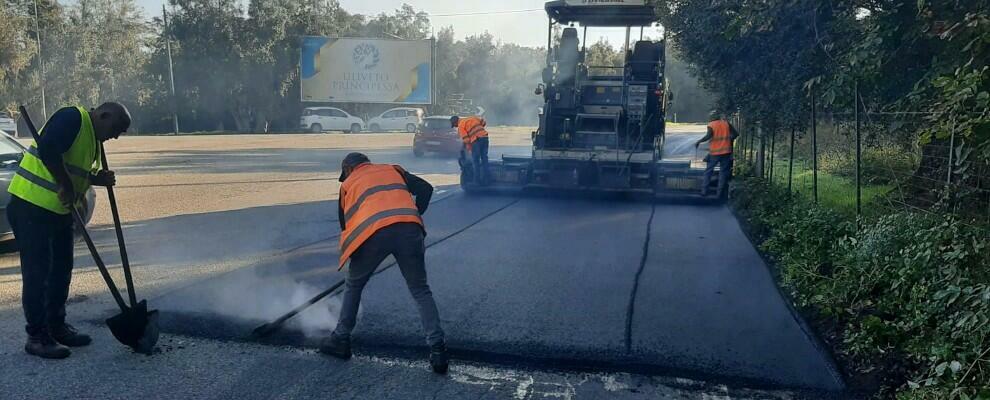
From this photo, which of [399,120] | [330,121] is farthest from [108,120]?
[330,121]

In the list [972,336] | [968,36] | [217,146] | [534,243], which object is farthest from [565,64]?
[217,146]

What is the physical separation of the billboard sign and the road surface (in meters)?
34.9

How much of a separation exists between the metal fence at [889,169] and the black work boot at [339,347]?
3689 mm

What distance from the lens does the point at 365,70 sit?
45.3 m

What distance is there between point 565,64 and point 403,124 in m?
27.4

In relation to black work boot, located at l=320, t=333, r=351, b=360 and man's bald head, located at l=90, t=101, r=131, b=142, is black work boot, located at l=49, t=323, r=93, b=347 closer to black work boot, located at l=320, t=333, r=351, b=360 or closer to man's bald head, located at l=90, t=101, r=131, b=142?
man's bald head, located at l=90, t=101, r=131, b=142

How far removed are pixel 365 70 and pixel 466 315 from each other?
41022 millimetres

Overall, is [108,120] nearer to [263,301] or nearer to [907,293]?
[263,301]

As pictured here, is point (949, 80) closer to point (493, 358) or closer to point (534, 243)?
point (493, 358)

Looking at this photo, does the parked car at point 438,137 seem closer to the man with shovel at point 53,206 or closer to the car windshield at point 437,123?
the car windshield at point 437,123

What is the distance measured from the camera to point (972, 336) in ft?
12.3

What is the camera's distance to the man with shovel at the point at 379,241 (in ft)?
15.1

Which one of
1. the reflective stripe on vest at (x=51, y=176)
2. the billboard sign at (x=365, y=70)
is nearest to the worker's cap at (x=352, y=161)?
the reflective stripe on vest at (x=51, y=176)

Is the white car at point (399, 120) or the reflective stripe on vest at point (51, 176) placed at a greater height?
the reflective stripe on vest at point (51, 176)
